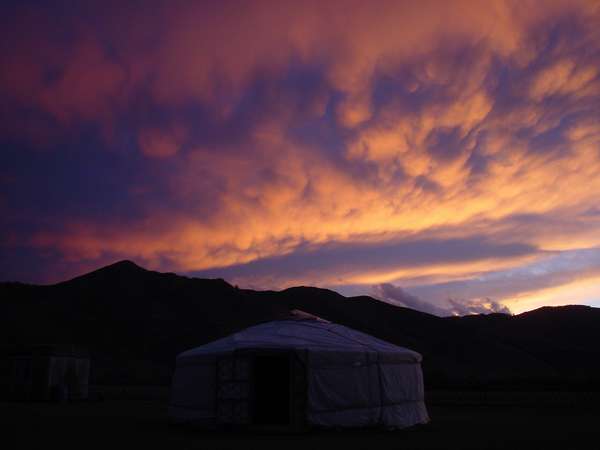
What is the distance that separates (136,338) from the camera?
42469 millimetres

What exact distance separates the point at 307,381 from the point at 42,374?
14498 millimetres

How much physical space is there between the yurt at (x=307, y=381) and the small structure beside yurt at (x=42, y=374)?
1080 cm

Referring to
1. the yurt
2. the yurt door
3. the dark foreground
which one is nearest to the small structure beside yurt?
the dark foreground

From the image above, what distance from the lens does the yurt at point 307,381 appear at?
10852 mm

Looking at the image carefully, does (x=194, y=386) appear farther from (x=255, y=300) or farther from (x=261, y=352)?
(x=255, y=300)

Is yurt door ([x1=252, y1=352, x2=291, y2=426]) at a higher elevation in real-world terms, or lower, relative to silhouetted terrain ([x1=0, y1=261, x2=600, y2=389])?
lower

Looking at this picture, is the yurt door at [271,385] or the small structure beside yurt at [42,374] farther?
the small structure beside yurt at [42,374]

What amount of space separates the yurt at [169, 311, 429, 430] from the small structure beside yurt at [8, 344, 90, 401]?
10797 millimetres

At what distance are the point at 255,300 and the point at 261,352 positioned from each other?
132 ft

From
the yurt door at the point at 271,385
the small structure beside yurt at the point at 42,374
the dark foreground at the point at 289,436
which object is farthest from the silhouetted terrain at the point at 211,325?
the dark foreground at the point at 289,436

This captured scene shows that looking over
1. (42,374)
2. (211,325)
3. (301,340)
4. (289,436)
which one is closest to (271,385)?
(301,340)

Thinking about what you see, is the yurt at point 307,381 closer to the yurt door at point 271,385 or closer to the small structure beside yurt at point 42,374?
the yurt door at point 271,385

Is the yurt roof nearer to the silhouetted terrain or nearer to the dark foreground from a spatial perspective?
the dark foreground

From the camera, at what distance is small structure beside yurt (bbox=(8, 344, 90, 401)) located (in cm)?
2095
